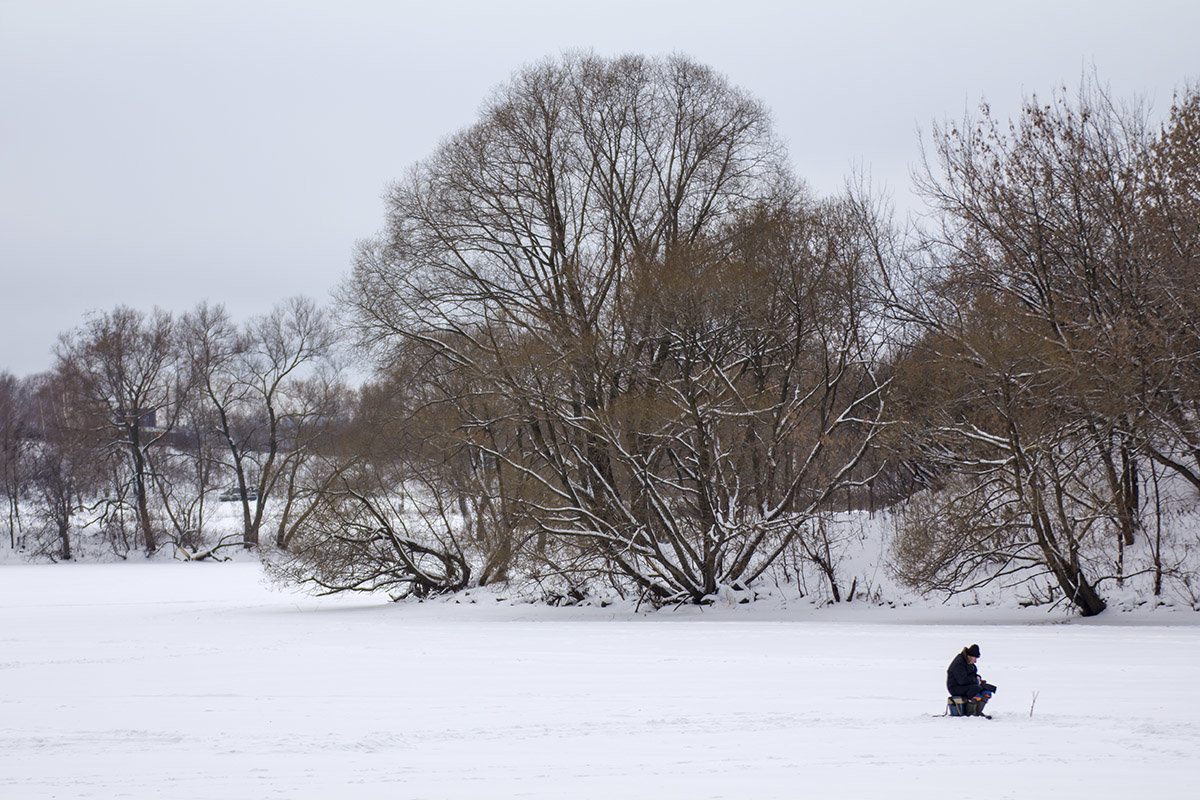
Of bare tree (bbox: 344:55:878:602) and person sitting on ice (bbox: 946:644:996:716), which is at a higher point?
bare tree (bbox: 344:55:878:602)

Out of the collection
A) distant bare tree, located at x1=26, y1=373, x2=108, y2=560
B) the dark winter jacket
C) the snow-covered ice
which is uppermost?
distant bare tree, located at x1=26, y1=373, x2=108, y2=560

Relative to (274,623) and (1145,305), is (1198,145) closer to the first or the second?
(1145,305)

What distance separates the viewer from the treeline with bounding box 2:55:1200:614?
2286 cm

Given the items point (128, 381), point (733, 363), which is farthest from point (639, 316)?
point (128, 381)

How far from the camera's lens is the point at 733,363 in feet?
92.6

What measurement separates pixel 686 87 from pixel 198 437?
142ft

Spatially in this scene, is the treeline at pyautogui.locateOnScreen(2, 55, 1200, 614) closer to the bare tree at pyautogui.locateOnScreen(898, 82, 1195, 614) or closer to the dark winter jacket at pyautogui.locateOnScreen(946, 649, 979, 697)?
the bare tree at pyautogui.locateOnScreen(898, 82, 1195, 614)

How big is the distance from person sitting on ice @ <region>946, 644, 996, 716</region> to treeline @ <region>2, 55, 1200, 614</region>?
1112 centimetres

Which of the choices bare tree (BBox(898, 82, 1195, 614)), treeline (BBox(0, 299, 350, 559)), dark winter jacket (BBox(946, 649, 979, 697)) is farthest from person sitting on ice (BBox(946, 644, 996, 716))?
treeline (BBox(0, 299, 350, 559))

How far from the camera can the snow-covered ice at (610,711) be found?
358 inches

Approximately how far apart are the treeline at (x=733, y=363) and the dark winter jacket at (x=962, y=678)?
11133mm

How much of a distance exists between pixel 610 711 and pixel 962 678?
12.3ft

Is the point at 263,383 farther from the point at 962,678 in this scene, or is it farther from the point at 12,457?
the point at 962,678

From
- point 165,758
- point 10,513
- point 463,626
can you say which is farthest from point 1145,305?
point 10,513
